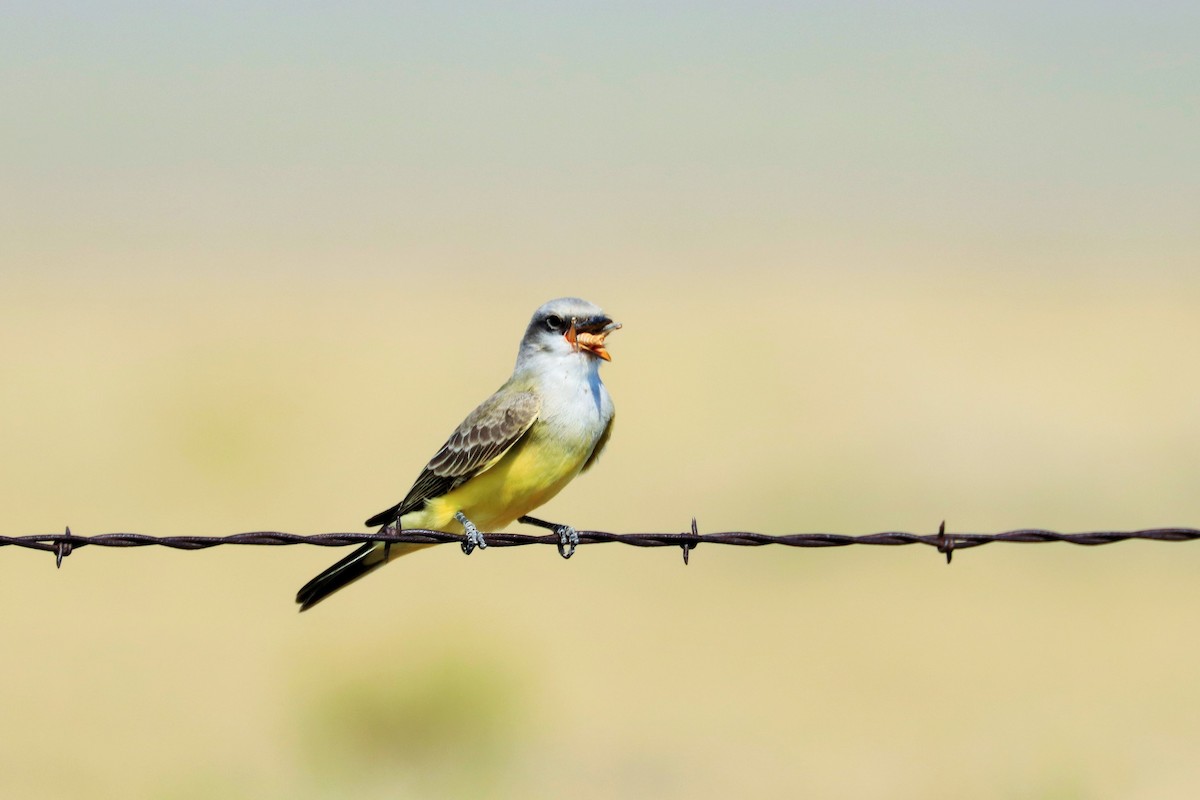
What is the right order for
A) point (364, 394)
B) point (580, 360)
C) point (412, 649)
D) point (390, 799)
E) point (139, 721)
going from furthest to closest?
1. point (364, 394)
2. point (412, 649)
3. point (139, 721)
4. point (390, 799)
5. point (580, 360)

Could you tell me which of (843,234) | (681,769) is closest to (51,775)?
(681,769)

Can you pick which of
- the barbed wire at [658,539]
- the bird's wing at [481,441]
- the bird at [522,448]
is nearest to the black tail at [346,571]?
the bird at [522,448]

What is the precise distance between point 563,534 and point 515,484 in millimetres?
453

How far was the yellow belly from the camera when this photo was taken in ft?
23.6

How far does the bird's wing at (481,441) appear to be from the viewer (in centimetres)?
716

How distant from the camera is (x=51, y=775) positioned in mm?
11445

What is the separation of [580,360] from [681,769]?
18.1 ft

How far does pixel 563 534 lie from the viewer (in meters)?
6.87

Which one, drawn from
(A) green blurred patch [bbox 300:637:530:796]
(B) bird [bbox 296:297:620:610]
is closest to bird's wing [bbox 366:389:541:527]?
(B) bird [bbox 296:297:620:610]

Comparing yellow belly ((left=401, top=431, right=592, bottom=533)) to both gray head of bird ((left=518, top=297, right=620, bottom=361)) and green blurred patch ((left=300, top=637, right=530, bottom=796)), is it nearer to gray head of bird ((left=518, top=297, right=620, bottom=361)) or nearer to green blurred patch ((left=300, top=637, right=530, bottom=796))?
gray head of bird ((left=518, top=297, right=620, bottom=361))

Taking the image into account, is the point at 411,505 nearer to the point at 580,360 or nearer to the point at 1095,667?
the point at 580,360

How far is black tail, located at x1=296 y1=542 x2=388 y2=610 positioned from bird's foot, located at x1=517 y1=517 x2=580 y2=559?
2.57 ft

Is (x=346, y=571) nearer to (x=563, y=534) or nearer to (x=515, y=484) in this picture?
(x=515, y=484)

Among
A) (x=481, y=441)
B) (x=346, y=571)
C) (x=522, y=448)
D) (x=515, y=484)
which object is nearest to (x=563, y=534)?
(x=515, y=484)
